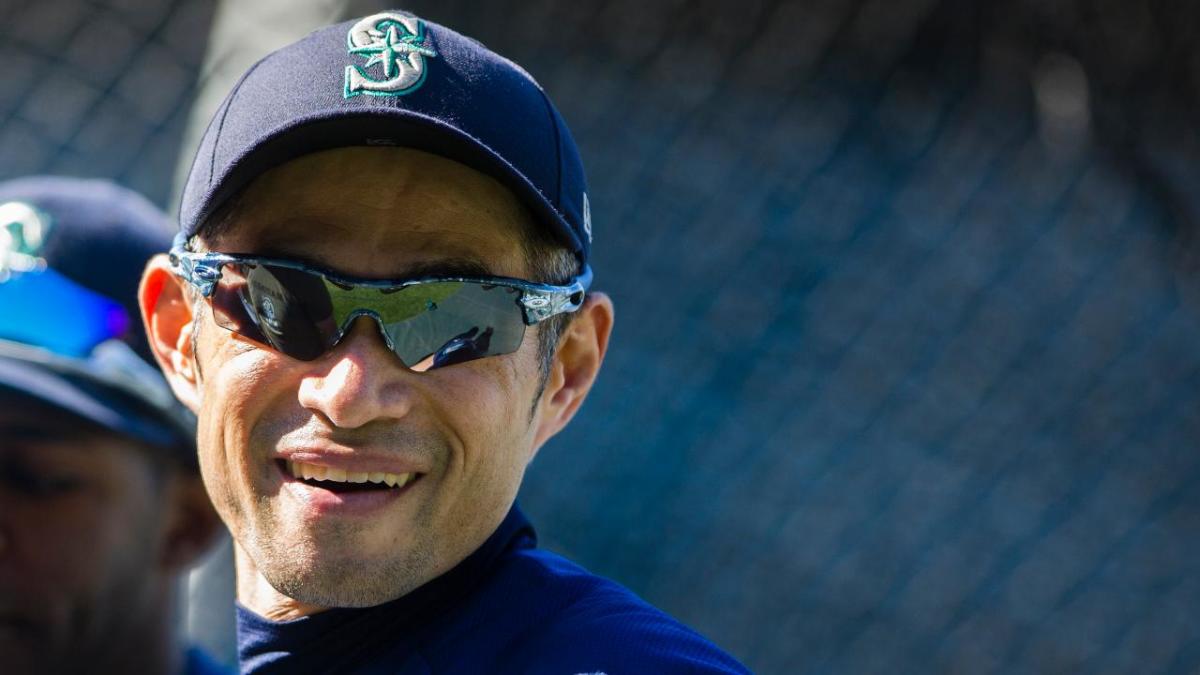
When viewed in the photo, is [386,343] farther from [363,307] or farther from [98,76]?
[98,76]

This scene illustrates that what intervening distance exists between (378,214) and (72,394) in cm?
80

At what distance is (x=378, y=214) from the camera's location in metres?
1.78

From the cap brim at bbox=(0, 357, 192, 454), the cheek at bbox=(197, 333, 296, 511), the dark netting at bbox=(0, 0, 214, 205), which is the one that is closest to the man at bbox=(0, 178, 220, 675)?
the cap brim at bbox=(0, 357, 192, 454)

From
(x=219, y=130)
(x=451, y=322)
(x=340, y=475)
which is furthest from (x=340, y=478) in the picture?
(x=219, y=130)

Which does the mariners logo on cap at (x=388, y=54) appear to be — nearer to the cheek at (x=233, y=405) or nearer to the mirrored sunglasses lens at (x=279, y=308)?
the mirrored sunglasses lens at (x=279, y=308)

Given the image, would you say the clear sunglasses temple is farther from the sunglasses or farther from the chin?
the chin

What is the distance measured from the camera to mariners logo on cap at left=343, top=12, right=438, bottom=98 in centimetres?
179

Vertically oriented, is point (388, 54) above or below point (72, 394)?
above

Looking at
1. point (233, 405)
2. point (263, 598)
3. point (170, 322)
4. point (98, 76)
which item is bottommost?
point (98, 76)

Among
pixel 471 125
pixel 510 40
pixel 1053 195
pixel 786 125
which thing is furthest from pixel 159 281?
pixel 1053 195

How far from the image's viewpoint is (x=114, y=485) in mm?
2436

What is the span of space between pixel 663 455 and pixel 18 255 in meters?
2.27

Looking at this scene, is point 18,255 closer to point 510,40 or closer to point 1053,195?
point 510,40

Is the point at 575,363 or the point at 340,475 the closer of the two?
the point at 340,475
